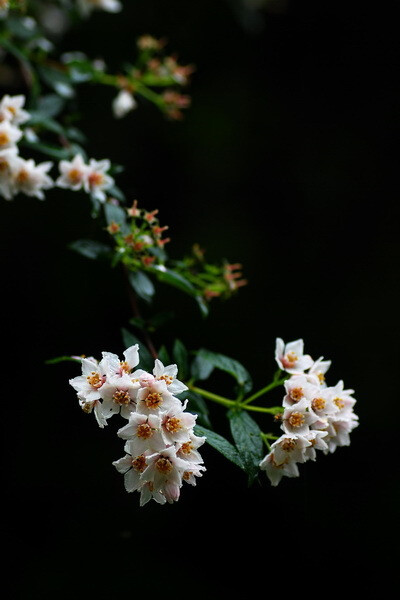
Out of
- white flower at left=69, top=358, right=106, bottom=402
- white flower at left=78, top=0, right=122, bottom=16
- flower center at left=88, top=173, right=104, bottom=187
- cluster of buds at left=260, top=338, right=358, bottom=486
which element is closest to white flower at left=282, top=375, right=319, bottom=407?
cluster of buds at left=260, top=338, right=358, bottom=486

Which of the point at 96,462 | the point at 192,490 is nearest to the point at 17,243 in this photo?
the point at 96,462

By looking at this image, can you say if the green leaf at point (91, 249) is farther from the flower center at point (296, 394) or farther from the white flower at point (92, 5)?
the white flower at point (92, 5)

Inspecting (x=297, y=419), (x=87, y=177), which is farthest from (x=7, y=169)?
(x=297, y=419)

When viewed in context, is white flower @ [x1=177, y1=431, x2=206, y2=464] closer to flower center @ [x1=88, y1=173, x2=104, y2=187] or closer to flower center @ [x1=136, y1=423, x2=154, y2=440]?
flower center @ [x1=136, y1=423, x2=154, y2=440]

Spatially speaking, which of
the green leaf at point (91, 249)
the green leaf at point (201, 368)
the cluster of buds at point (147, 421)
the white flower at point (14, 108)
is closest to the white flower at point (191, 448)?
the cluster of buds at point (147, 421)

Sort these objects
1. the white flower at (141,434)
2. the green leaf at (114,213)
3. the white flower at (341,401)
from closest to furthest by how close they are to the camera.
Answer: the white flower at (141,434), the white flower at (341,401), the green leaf at (114,213)

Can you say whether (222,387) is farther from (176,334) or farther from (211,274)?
(211,274)
